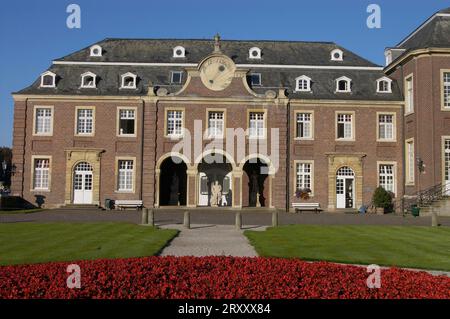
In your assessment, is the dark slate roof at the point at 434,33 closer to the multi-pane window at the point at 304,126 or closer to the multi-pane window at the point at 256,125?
the multi-pane window at the point at 304,126

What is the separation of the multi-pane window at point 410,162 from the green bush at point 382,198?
2008mm

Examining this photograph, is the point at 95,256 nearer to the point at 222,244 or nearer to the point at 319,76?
the point at 222,244

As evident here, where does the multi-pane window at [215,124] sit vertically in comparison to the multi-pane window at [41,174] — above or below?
above

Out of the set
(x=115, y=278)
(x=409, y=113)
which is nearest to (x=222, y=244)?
(x=115, y=278)

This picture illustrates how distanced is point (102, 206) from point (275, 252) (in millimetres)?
22277

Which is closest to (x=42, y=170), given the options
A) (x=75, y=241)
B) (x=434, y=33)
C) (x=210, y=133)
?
(x=210, y=133)

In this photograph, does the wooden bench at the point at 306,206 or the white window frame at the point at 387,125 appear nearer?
the wooden bench at the point at 306,206

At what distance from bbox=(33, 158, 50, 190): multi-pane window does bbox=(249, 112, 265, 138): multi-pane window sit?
14146mm

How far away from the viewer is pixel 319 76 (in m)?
36.1

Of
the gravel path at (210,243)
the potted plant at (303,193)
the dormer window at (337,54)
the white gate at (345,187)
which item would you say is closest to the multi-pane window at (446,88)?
the white gate at (345,187)

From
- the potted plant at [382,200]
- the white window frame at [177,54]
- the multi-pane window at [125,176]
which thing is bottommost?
the potted plant at [382,200]

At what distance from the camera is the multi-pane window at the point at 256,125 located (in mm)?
34219

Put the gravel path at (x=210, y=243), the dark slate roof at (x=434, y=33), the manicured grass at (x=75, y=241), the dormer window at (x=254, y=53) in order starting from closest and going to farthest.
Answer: the manicured grass at (x=75, y=241) → the gravel path at (x=210, y=243) → the dark slate roof at (x=434, y=33) → the dormer window at (x=254, y=53)

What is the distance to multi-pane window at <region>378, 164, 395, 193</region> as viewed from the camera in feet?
112
